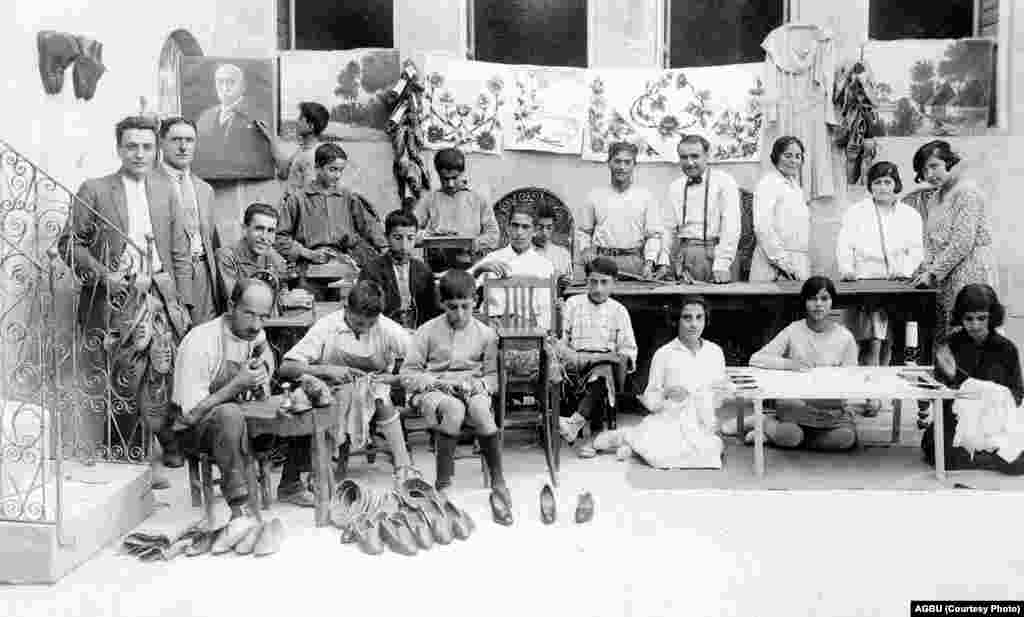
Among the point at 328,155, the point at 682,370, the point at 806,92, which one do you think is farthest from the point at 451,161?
the point at 806,92

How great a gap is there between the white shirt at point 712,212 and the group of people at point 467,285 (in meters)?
0.02

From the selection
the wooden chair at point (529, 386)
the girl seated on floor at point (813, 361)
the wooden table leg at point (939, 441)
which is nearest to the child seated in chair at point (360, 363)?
the wooden chair at point (529, 386)

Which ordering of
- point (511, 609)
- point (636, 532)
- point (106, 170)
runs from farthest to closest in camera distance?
point (106, 170) < point (636, 532) < point (511, 609)

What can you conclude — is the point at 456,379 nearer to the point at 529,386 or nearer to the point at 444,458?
the point at 444,458

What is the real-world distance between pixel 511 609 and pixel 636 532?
1.07 m

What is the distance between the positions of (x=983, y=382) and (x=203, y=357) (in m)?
4.12

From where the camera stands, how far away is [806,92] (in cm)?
905

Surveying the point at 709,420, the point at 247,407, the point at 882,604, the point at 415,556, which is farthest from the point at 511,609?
the point at 709,420

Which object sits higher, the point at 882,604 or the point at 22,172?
the point at 22,172

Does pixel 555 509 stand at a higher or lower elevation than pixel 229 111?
lower

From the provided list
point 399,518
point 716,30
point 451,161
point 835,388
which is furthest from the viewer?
point 716,30

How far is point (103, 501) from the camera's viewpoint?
473cm

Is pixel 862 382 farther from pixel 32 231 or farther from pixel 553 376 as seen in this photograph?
pixel 32 231

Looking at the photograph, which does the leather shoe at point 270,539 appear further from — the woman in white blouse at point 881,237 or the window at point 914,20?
the window at point 914,20
